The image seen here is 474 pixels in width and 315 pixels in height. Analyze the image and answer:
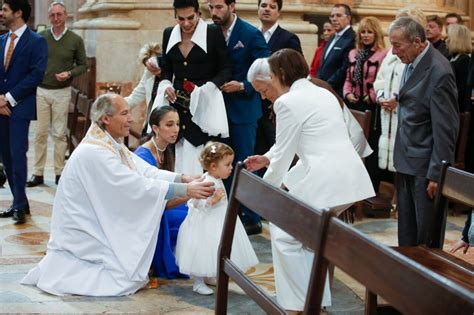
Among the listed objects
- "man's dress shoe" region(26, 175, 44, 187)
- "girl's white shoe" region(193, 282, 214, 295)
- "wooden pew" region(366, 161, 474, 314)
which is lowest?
"man's dress shoe" region(26, 175, 44, 187)

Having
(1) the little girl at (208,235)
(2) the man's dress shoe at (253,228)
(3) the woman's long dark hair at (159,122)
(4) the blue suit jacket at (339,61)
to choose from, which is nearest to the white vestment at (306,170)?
(1) the little girl at (208,235)

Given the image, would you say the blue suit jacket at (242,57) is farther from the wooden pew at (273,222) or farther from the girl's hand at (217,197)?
→ the wooden pew at (273,222)

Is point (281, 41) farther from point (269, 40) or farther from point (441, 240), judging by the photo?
point (441, 240)

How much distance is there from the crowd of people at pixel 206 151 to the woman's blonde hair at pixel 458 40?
3.99 ft

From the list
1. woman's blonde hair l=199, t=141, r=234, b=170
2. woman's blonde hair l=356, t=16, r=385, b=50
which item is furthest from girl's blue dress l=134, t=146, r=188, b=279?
woman's blonde hair l=356, t=16, r=385, b=50

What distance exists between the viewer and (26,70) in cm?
729

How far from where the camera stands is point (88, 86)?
995 cm

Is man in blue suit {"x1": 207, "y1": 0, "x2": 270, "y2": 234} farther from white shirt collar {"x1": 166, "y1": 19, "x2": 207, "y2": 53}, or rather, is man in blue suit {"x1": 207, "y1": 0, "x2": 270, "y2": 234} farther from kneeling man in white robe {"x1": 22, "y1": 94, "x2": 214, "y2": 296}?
kneeling man in white robe {"x1": 22, "y1": 94, "x2": 214, "y2": 296}

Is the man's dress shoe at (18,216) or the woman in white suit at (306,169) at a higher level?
the woman in white suit at (306,169)

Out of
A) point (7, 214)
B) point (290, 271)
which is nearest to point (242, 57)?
point (7, 214)

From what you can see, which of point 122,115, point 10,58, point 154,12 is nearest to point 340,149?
point 122,115

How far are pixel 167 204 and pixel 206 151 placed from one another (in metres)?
0.40

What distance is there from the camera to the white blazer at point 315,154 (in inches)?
181

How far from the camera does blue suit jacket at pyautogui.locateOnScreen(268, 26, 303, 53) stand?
7.27 meters
